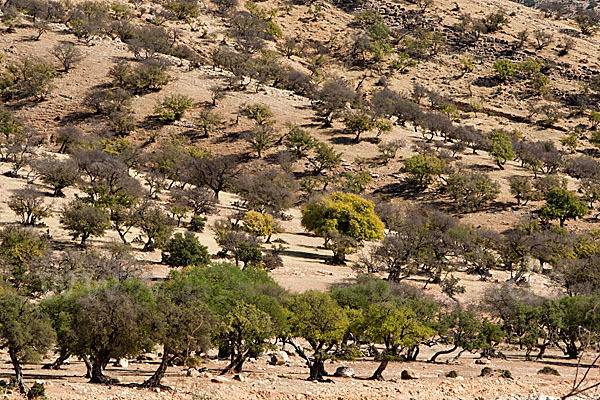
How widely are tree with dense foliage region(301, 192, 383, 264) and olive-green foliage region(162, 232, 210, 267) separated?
53.2 ft

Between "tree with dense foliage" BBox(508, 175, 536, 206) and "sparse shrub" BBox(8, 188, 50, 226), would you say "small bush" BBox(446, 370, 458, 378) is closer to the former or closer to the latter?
"sparse shrub" BBox(8, 188, 50, 226)

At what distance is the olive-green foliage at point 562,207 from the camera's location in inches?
3155

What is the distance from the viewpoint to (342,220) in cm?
6431

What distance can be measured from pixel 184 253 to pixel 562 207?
55.9 meters

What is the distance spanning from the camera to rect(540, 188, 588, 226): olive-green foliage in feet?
263

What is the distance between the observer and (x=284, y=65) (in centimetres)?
13912

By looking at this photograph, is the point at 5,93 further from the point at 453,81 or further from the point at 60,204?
the point at 453,81

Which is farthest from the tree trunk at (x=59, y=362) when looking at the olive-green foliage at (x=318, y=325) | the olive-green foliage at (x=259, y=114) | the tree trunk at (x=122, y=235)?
the olive-green foliage at (x=259, y=114)

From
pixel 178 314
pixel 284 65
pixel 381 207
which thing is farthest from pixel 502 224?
pixel 284 65

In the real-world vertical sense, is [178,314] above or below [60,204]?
above

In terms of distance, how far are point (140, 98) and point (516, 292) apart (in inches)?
3017

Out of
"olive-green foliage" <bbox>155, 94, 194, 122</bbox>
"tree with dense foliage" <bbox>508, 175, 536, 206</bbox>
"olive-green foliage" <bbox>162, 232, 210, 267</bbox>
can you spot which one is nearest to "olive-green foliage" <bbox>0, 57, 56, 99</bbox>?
"olive-green foliage" <bbox>155, 94, 194, 122</bbox>

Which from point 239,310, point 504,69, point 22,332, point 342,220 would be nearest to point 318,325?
point 239,310

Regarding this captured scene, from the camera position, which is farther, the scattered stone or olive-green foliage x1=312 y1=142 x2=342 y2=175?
olive-green foliage x1=312 y1=142 x2=342 y2=175
